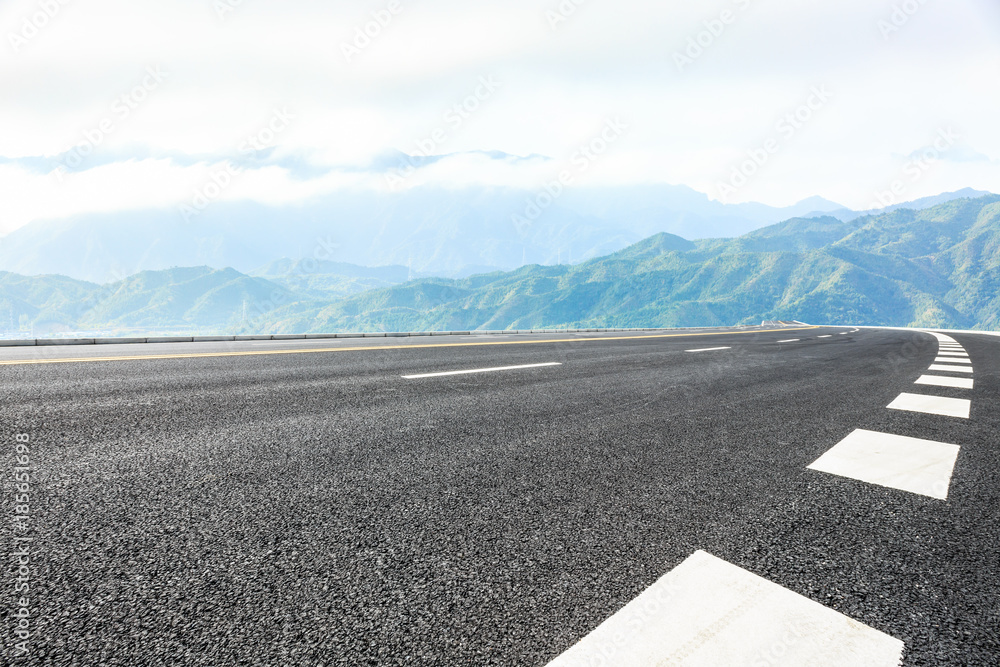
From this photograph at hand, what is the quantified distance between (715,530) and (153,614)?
1785 millimetres

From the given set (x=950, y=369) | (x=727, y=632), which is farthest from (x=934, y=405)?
(x=727, y=632)

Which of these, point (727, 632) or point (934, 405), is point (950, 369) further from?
point (727, 632)

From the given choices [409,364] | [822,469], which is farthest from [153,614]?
[409,364]

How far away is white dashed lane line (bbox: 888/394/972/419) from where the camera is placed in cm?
399

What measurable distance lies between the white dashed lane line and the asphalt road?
297 millimetres

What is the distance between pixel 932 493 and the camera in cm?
221

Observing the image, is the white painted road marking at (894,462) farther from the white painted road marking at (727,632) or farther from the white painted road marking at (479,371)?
the white painted road marking at (479,371)

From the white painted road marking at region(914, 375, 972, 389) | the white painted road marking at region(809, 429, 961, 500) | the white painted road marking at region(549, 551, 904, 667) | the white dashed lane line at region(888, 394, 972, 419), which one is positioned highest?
the white painted road marking at region(549, 551, 904, 667)

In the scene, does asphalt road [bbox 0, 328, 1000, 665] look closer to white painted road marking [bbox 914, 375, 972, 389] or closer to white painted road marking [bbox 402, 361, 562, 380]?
white painted road marking [bbox 402, 361, 562, 380]

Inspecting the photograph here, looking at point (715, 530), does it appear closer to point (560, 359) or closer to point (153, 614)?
point (153, 614)

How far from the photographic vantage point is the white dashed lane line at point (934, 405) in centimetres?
399

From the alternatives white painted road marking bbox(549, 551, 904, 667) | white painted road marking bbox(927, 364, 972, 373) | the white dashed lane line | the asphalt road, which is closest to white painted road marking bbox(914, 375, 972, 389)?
white painted road marking bbox(927, 364, 972, 373)

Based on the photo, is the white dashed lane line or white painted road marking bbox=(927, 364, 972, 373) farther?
white painted road marking bbox=(927, 364, 972, 373)

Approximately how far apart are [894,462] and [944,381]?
4.72m
